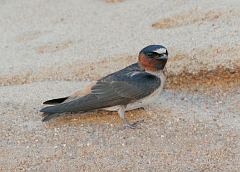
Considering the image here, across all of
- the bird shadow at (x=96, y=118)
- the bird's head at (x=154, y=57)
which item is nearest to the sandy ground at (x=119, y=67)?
the bird shadow at (x=96, y=118)

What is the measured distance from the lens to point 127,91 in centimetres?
435

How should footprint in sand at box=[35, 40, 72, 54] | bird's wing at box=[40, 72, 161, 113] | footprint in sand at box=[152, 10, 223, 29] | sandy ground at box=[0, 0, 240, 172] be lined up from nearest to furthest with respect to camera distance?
sandy ground at box=[0, 0, 240, 172] < bird's wing at box=[40, 72, 161, 113] < footprint in sand at box=[152, 10, 223, 29] < footprint in sand at box=[35, 40, 72, 54]

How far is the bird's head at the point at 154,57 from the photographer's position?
14.3ft

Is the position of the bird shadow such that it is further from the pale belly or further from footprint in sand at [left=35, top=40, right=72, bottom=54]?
footprint in sand at [left=35, top=40, right=72, bottom=54]

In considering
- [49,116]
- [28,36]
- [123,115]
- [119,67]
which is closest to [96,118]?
[123,115]

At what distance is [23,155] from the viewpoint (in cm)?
414

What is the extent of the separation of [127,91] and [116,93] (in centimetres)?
9

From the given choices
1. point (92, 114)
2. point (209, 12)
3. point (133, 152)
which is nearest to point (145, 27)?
point (209, 12)

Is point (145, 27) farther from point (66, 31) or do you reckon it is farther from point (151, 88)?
point (151, 88)

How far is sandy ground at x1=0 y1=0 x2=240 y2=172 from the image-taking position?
13.3 feet

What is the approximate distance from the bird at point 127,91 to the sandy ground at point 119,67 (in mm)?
151

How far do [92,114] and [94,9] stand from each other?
10.4 feet

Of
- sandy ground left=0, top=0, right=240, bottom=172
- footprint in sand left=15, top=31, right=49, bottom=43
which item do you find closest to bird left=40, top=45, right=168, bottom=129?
sandy ground left=0, top=0, right=240, bottom=172

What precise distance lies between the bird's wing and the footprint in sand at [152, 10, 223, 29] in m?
1.79
